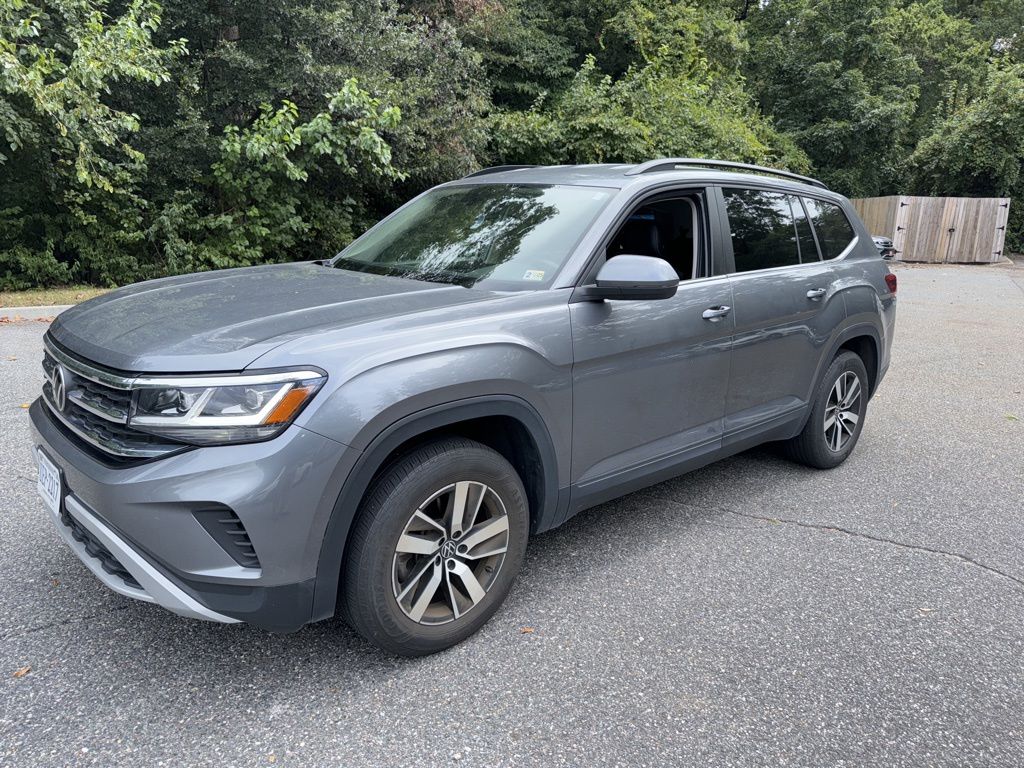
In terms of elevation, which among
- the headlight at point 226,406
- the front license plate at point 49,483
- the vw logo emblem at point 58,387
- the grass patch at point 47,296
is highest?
the headlight at point 226,406

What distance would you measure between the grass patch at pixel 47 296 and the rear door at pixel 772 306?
8.84 meters

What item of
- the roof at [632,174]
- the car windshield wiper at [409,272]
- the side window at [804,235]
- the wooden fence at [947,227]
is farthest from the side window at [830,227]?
the wooden fence at [947,227]

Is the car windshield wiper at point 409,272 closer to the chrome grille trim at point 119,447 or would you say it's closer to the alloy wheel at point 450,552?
the alloy wheel at point 450,552

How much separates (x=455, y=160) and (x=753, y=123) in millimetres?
13587

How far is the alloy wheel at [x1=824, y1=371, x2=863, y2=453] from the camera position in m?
4.62

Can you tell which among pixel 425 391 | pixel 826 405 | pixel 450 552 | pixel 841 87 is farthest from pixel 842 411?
pixel 841 87

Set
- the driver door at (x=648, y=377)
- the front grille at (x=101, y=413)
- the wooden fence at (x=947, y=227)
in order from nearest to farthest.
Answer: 1. the front grille at (x=101, y=413)
2. the driver door at (x=648, y=377)
3. the wooden fence at (x=947, y=227)

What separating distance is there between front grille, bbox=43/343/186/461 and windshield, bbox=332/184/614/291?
1345 millimetres

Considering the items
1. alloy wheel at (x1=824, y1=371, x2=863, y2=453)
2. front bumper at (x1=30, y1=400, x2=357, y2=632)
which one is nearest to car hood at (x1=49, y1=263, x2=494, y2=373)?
front bumper at (x1=30, y1=400, x2=357, y2=632)

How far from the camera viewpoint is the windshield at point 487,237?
3.18 meters

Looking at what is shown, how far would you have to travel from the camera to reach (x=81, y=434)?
2.49m

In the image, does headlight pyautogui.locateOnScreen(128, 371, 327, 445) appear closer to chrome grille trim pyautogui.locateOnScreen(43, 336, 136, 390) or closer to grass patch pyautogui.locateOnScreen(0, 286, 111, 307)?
chrome grille trim pyautogui.locateOnScreen(43, 336, 136, 390)

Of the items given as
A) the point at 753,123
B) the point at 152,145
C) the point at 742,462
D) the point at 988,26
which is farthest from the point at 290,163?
the point at 988,26

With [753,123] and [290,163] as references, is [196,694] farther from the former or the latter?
[753,123]
